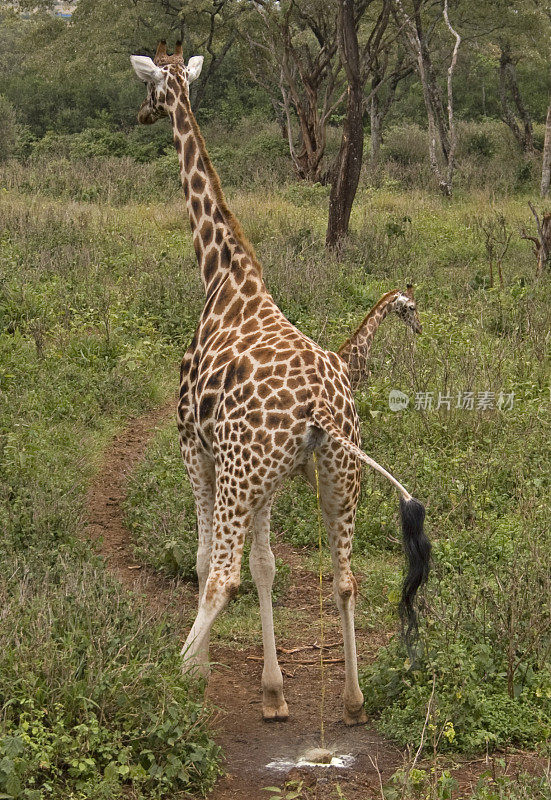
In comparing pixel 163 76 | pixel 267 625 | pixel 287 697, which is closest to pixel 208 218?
pixel 163 76

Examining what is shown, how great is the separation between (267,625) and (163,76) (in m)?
3.63

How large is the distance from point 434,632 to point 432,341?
507 cm

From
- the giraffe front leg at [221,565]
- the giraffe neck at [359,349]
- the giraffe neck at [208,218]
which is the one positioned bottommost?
the giraffe front leg at [221,565]

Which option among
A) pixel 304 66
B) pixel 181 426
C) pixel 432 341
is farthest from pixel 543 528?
pixel 304 66

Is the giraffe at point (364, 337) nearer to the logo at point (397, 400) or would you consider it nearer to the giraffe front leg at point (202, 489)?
the logo at point (397, 400)

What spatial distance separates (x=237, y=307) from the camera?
5.63 m

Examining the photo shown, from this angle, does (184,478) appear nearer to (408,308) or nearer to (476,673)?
(408,308)

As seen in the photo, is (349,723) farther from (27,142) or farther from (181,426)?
(27,142)

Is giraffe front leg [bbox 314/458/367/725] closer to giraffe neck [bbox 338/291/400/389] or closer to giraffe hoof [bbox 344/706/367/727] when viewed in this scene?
giraffe hoof [bbox 344/706/367/727]

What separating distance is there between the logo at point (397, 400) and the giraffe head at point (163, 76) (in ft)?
10.2

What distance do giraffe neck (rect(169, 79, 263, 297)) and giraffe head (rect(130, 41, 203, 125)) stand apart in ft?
0.55

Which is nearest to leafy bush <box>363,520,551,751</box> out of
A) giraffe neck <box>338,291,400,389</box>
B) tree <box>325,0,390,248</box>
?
giraffe neck <box>338,291,400,389</box>

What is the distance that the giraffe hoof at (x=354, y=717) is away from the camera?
16.4ft

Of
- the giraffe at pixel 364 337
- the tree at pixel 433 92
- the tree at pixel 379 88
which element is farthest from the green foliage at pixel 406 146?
the giraffe at pixel 364 337
